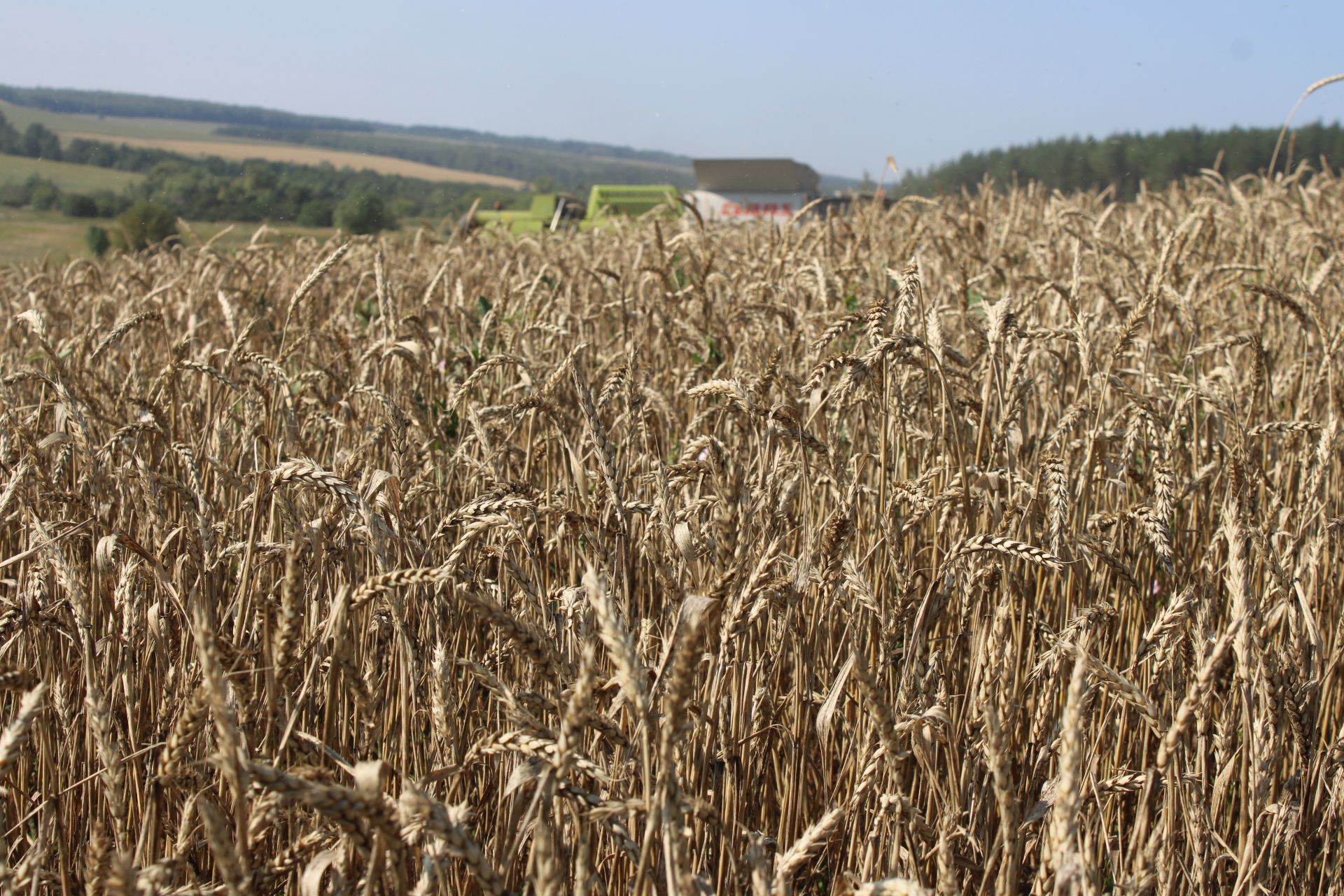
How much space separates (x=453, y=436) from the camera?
307cm

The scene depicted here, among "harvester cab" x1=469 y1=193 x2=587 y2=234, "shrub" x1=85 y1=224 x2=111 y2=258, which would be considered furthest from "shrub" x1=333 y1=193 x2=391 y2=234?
"shrub" x1=85 y1=224 x2=111 y2=258

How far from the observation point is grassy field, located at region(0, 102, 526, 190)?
59.6 ft

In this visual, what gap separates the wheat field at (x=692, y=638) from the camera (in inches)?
36.2

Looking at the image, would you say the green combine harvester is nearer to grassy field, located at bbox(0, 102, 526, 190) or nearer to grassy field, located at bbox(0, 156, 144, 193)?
grassy field, located at bbox(0, 102, 526, 190)

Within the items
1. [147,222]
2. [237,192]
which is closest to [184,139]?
[147,222]

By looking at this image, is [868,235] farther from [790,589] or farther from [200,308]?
[790,589]

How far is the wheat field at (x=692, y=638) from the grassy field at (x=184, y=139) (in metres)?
10.6

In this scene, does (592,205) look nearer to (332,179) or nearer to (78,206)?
(332,179)

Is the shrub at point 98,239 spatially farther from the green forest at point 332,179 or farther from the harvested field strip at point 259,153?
the harvested field strip at point 259,153

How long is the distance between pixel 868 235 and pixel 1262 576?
3.31 metres

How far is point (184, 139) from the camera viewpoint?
2264cm

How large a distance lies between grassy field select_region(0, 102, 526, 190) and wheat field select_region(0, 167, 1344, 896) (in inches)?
416

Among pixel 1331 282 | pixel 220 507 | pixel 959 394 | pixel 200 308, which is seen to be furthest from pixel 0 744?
pixel 1331 282

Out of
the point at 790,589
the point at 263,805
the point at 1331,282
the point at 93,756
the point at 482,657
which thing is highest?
the point at 1331,282
